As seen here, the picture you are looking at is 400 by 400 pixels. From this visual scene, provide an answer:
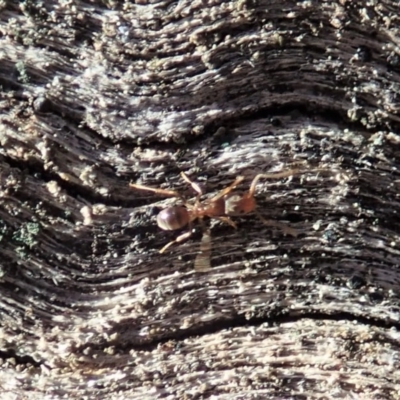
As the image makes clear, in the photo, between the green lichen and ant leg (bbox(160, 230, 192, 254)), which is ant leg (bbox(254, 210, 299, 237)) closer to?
ant leg (bbox(160, 230, 192, 254))

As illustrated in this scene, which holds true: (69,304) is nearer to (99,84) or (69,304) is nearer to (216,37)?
(99,84)

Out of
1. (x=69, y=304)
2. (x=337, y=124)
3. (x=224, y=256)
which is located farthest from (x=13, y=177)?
(x=337, y=124)

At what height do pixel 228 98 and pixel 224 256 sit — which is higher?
pixel 228 98


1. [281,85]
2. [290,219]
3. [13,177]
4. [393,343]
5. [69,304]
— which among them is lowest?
[393,343]

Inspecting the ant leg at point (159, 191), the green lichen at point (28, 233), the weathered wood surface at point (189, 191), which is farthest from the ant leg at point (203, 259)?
the green lichen at point (28, 233)

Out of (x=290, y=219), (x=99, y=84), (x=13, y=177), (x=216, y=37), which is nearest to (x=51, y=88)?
(x=99, y=84)
